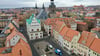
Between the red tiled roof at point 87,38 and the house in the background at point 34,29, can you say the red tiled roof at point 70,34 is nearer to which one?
the red tiled roof at point 87,38

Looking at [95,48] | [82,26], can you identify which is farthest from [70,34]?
[82,26]

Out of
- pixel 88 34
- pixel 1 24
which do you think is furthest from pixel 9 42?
pixel 1 24

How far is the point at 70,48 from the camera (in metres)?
42.4

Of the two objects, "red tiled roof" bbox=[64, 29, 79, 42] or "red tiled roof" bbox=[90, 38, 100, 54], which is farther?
"red tiled roof" bbox=[64, 29, 79, 42]

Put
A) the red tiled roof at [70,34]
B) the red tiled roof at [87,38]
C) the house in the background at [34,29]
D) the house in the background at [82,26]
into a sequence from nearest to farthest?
1. the red tiled roof at [87,38]
2. the red tiled roof at [70,34]
3. the house in the background at [34,29]
4. the house in the background at [82,26]

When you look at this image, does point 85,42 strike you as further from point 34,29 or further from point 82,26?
point 82,26

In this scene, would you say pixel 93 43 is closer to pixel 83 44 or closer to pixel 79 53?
pixel 83 44

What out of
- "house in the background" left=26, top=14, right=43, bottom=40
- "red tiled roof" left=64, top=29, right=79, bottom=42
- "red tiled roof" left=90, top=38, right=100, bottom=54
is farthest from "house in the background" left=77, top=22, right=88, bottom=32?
"red tiled roof" left=90, top=38, right=100, bottom=54

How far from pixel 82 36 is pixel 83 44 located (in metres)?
4.24

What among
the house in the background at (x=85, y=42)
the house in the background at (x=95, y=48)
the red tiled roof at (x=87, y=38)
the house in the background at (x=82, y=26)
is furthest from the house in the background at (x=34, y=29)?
the house in the background at (x=95, y=48)

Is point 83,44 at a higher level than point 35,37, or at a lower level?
higher

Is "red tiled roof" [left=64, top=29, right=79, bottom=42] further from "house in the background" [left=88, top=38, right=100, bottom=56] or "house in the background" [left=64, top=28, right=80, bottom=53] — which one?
"house in the background" [left=88, top=38, right=100, bottom=56]

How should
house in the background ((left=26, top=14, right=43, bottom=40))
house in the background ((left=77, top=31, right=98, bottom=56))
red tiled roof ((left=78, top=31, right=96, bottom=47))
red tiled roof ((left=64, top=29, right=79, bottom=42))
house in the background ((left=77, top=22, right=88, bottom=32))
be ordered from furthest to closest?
1. house in the background ((left=77, top=22, right=88, bottom=32))
2. house in the background ((left=26, top=14, right=43, bottom=40))
3. red tiled roof ((left=64, top=29, right=79, bottom=42))
4. red tiled roof ((left=78, top=31, right=96, bottom=47))
5. house in the background ((left=77, top=31, right=98, bottom=56))

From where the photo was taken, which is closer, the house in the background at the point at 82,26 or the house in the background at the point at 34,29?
the house in the background at the point at 34,29
